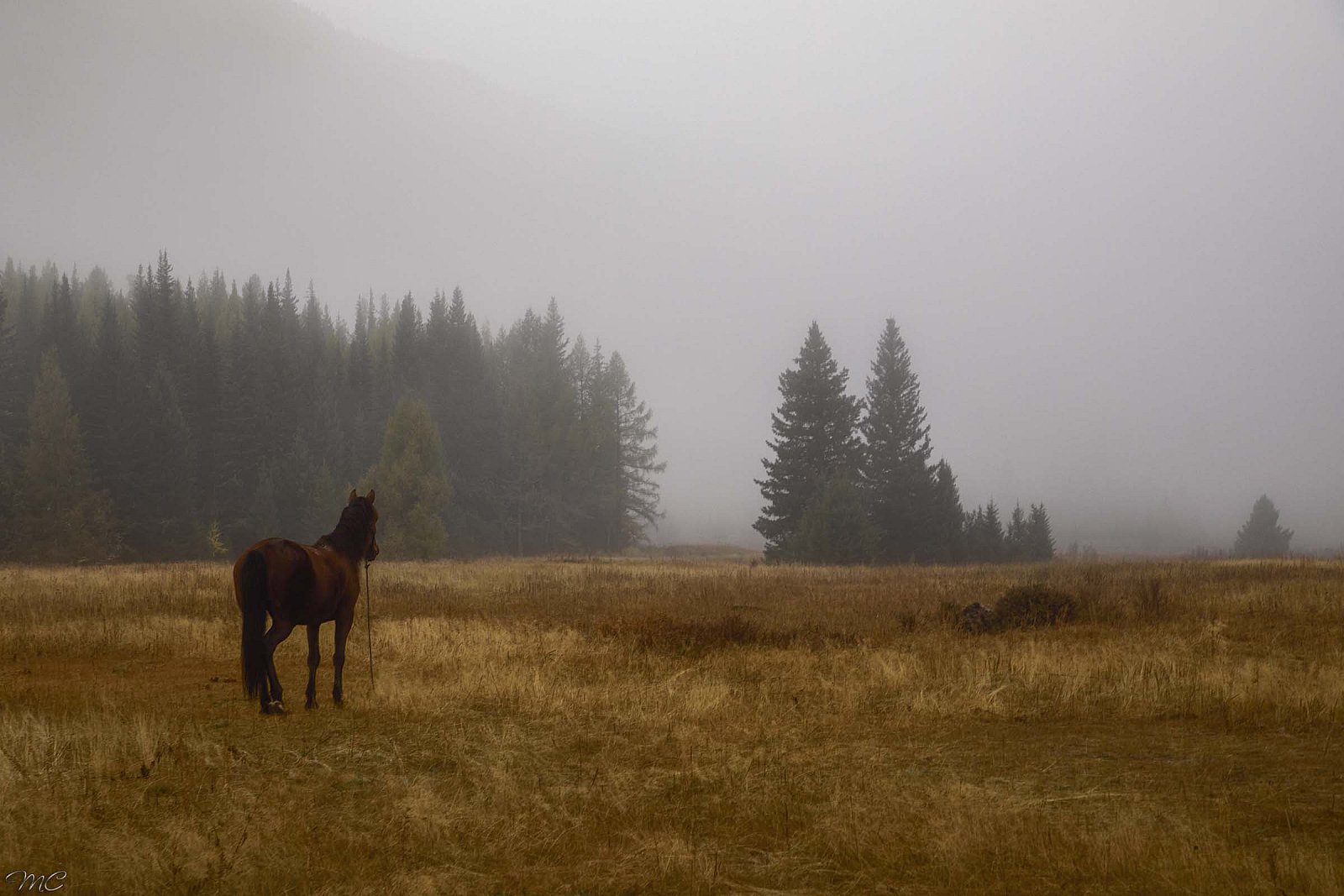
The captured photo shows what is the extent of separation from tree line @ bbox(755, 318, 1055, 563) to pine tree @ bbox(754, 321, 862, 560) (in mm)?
52

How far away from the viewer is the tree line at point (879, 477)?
148ft

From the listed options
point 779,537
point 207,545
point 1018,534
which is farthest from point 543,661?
point 207,545

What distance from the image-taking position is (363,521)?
10875 mm

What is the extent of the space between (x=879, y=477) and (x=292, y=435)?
4150 centimetres

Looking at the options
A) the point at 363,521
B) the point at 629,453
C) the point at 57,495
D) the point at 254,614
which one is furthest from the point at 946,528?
the point at 57,495

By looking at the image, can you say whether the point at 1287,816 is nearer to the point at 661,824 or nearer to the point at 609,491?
the point at 661,824

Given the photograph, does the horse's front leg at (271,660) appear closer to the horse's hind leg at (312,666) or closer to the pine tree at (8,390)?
the horse's hind leg at (312,666)

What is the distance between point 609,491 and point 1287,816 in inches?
2535

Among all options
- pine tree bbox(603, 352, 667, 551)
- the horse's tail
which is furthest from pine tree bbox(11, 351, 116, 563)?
the horse's tail

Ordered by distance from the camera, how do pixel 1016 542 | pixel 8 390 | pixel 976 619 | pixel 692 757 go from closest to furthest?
1. pixel 692 757
2. pixel 976 619
3. pixel 1016 542
4. pixel 8 390

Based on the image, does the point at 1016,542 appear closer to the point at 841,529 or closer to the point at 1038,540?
the point at 1038,540

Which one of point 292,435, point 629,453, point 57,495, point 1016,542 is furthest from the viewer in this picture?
point 629,453

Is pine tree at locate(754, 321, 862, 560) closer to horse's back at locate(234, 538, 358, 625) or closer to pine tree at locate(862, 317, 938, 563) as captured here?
pine tree at locate(862, 317, 938, 563)

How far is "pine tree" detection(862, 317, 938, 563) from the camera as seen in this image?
45062 mm
